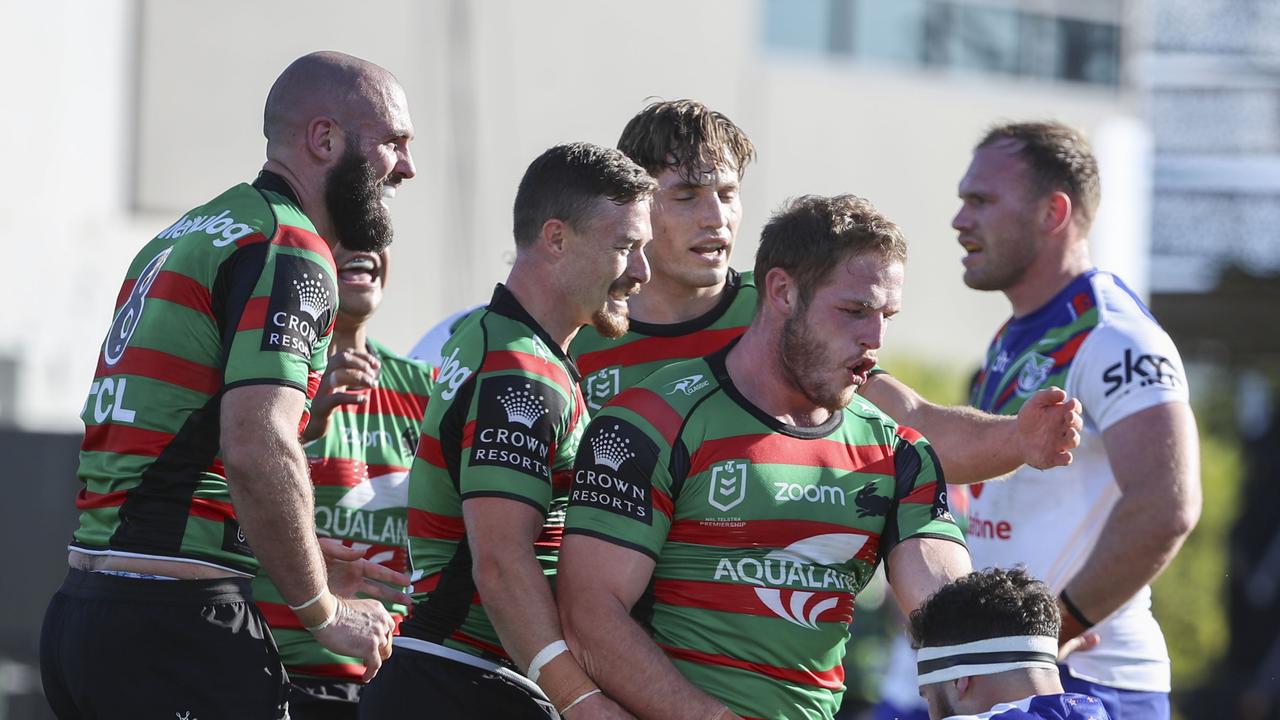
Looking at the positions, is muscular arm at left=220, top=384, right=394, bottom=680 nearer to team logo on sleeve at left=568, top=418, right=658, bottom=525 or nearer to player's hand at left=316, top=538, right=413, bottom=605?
player's hand at left=316, top=538, right=413, bottom=605

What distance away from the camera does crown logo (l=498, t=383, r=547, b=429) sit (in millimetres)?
3494

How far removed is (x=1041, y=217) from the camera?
16.5ft

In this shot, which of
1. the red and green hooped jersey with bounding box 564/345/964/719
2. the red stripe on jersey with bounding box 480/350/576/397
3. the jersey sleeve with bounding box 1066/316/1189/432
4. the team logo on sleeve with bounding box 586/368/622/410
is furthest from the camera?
the jersey sleeve with bounding box 1066/316/1189/432

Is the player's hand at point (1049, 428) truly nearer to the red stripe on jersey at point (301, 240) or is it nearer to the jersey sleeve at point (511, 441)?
the jersey sleeve at point (511, 441)

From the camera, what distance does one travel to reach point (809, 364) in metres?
3.57

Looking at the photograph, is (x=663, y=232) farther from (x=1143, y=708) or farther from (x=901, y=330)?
(x=901, y=330)

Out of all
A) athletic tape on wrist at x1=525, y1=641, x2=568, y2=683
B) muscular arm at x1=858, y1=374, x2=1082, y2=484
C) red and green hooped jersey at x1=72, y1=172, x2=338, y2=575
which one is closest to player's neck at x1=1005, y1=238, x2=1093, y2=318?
muscular arm at x1=858, y1=374, x2=1082, y2=484

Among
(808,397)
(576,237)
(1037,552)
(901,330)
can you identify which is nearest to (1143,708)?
(1037,552)

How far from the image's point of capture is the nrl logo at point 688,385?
3588 mm

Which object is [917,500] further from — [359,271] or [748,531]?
[359,271]

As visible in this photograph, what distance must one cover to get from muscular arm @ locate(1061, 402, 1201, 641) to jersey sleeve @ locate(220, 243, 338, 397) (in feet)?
7.67

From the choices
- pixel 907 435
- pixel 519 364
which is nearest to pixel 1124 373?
pixel 907 435

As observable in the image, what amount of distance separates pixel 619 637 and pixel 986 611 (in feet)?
2.58

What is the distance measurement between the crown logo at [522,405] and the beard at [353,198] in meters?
→ 0.63
